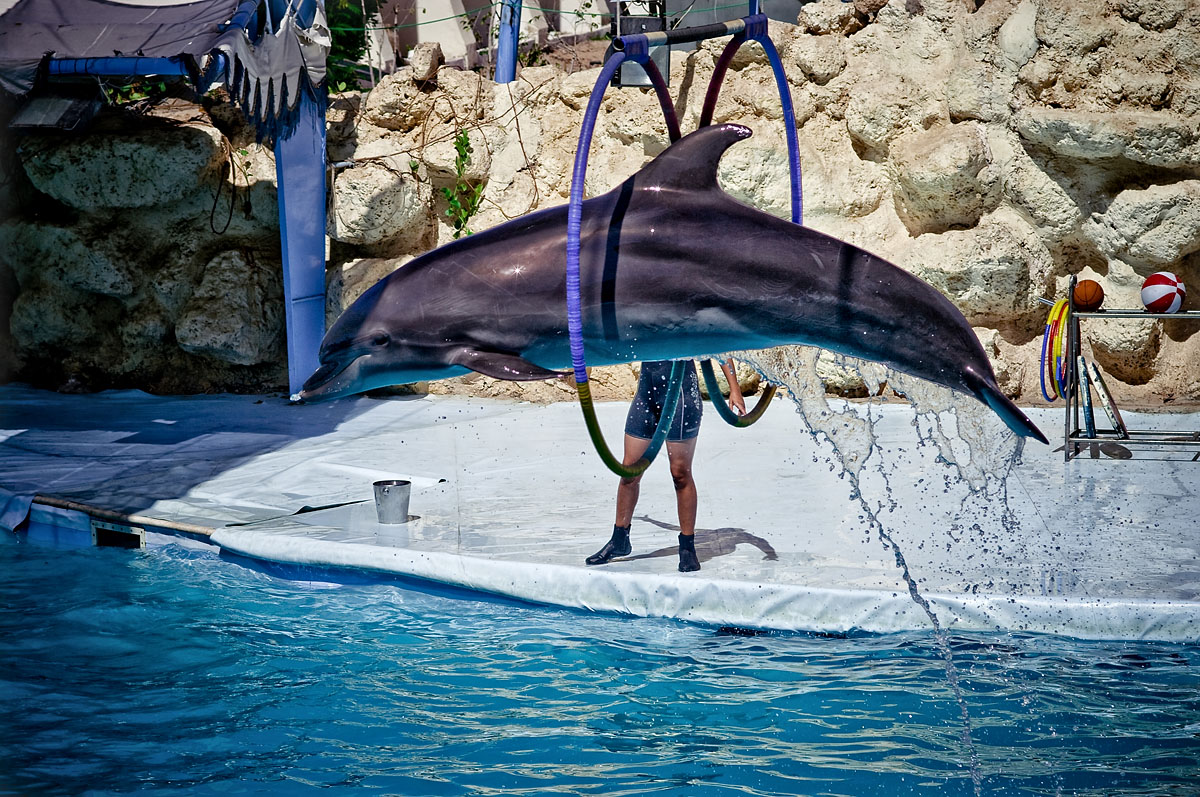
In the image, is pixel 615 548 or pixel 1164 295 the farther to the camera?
pixel 1164 295

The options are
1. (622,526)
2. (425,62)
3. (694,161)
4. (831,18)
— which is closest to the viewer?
(694,161)

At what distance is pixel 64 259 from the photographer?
11.4 m

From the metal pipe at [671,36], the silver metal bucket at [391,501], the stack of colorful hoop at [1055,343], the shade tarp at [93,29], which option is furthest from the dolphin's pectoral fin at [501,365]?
the shade tarp at [93,29]

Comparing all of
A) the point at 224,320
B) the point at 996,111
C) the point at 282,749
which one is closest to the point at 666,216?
the point at 282,749

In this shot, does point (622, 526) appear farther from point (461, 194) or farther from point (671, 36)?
point (461, 194)

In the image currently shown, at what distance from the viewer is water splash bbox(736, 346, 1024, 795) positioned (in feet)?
15.4

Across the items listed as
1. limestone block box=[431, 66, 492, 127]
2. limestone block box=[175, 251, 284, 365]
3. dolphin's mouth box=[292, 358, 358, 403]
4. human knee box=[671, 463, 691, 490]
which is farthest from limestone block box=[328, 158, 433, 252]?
dolphin's mouth box=[292, 358, 358, 403]

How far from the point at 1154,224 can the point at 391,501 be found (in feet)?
23.8

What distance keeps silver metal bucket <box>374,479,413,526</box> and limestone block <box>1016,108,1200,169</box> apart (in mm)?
6893

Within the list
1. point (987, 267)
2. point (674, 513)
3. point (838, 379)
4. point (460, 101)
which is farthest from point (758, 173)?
point (674, 513)

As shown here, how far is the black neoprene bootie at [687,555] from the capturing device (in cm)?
513

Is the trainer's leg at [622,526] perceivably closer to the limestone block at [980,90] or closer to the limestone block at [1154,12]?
the limestone block at [980,90]

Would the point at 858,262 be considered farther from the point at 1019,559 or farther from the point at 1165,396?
the point at 1165,396

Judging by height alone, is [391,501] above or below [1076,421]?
below
